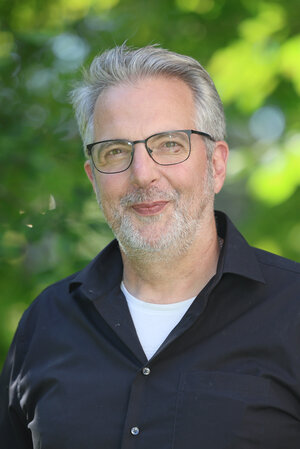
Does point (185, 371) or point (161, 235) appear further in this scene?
point (161, 235)

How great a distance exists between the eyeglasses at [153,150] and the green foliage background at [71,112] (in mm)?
609

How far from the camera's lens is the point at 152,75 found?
96.3 inches

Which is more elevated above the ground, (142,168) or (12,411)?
(142,168)

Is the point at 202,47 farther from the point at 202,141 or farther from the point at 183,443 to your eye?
the point at 183,443

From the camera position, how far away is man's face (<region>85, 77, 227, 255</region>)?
2355mm

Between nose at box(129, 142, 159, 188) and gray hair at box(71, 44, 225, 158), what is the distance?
0.88 feet

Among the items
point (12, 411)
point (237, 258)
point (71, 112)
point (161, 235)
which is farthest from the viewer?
point (71, 112)

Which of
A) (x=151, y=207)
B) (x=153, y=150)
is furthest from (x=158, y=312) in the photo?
(x=153, y=150)

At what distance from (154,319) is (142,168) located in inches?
22.8

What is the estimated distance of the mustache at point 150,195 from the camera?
235cm

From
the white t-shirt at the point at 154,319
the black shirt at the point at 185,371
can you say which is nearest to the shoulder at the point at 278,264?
the black shirt at the point at 185,371

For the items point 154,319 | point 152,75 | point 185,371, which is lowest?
point 185,371

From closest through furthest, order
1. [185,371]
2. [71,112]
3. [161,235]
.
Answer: [185,371] → [161,235] → [71,112]

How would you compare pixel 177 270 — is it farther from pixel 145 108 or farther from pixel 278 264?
pixel 145 108
